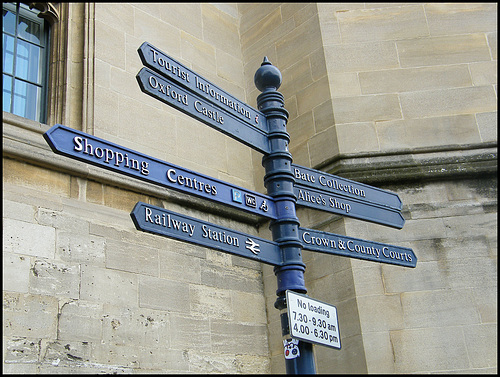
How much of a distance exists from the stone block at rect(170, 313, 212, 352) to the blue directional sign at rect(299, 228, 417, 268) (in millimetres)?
1889

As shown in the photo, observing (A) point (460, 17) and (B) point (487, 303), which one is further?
(A) point (460, 17)

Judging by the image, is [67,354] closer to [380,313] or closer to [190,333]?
[190,333]

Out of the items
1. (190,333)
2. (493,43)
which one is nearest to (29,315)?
(190,333)

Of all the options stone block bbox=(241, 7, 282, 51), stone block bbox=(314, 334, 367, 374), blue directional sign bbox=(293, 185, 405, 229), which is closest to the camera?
blue directional sign bbox=(293, 185, 405, 229)

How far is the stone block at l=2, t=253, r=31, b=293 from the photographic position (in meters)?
4.39

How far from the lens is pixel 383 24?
23.1 ft

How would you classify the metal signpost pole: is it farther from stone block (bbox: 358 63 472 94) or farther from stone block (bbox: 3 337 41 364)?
stone block (bbox: 358 63 472 94)

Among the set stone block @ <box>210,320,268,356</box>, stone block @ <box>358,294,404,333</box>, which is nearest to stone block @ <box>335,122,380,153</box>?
stone block @ <box>358,294,404,333</box>

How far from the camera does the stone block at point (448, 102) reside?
21.1 ft

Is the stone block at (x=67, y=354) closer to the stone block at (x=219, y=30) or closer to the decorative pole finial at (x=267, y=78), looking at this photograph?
the decorative pole finial at (x=267, y=78)

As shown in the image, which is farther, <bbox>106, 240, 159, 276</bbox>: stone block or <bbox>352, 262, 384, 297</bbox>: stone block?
<bbox>352, 262, 384, 297</bbox>: stone block

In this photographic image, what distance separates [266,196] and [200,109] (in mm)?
668

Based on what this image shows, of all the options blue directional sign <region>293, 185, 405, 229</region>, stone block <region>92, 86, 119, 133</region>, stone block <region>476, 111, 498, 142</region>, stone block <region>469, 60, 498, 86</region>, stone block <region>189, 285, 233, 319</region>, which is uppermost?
stone block <region>469, 60, 498, 86</region>

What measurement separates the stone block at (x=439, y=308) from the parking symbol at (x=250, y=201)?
231 cm
